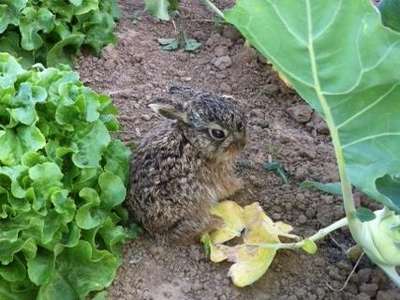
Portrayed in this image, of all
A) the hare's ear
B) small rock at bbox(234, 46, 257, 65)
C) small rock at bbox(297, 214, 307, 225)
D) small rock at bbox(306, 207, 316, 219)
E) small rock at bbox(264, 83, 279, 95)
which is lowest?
small rock at bbox(234, 46, 257, 65)

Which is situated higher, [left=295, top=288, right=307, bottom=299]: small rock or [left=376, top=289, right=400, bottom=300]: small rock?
[left=376, top=289, right=400, bottom=300]: small rock

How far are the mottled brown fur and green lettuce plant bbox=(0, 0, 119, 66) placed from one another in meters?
0.99

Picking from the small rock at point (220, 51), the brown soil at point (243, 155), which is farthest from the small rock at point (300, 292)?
the small rock at point (220, 51)

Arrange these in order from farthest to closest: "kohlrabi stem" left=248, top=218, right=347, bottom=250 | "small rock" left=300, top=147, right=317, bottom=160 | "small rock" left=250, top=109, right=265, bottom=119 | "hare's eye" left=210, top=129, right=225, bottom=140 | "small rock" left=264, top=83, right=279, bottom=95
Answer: "small rock" left=264, top=83, right=279, bottom=95, "small rock" left=250, top=109, right=265, bottom=119, "small rock" left=300, top=147, right=317, bottom=160, "hare's eye" left=210, top=129, right=225, bottom=140, "kohlrabi stem" left=248, top=218, right=347, bottom=250

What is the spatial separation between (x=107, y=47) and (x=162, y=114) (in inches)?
42.9

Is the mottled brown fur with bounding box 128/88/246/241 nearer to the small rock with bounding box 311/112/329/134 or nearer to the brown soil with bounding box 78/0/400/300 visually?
the brown soil with bounding box 78/0/400/300

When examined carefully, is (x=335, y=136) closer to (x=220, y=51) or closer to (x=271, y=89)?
(x=271, y=89)

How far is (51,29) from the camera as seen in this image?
4438mm

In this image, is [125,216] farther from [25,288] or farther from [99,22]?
[99,22]

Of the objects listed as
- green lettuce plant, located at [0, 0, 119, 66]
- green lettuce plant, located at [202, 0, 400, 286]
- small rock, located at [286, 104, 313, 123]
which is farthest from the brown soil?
green lettuce plant, located at [202, 0, 400, 286]

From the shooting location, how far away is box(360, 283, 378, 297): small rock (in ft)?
11.3

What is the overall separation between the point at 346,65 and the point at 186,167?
109 cm

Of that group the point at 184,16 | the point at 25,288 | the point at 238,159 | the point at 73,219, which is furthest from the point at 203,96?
the point at 184,16

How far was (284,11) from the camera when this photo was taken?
263cm
